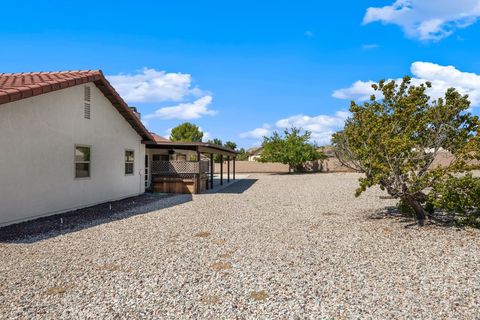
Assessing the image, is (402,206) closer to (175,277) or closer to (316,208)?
(316,208)

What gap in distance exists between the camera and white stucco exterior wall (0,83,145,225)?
8.71 meters

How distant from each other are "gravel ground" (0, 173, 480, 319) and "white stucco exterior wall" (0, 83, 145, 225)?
6.81 ft

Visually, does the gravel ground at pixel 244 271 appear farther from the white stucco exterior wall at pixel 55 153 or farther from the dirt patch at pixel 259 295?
the white stucco exterior wall at pixel 55 153

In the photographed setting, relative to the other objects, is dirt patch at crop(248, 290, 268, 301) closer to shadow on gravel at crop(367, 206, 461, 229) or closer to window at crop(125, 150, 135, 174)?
shadow on gravel at crop(367, 206, 461, 229)

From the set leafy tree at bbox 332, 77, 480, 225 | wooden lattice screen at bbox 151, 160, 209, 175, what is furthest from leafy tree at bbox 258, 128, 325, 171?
leafy tree at bbox 332, 77, 480, 225

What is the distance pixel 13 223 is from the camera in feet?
29.0

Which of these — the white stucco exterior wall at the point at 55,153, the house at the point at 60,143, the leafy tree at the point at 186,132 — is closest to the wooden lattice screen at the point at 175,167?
the house at the point at 60,143

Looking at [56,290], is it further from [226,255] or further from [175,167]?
[175,167]

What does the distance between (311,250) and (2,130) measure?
7782 mm

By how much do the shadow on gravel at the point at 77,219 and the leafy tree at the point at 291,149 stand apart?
23766 millimetres

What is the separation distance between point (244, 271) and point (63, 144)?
795 centimetres

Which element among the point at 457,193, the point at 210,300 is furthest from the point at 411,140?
the point at 210,300

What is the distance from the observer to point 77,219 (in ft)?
32.3

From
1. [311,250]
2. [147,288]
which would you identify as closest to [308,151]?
[311,250]
